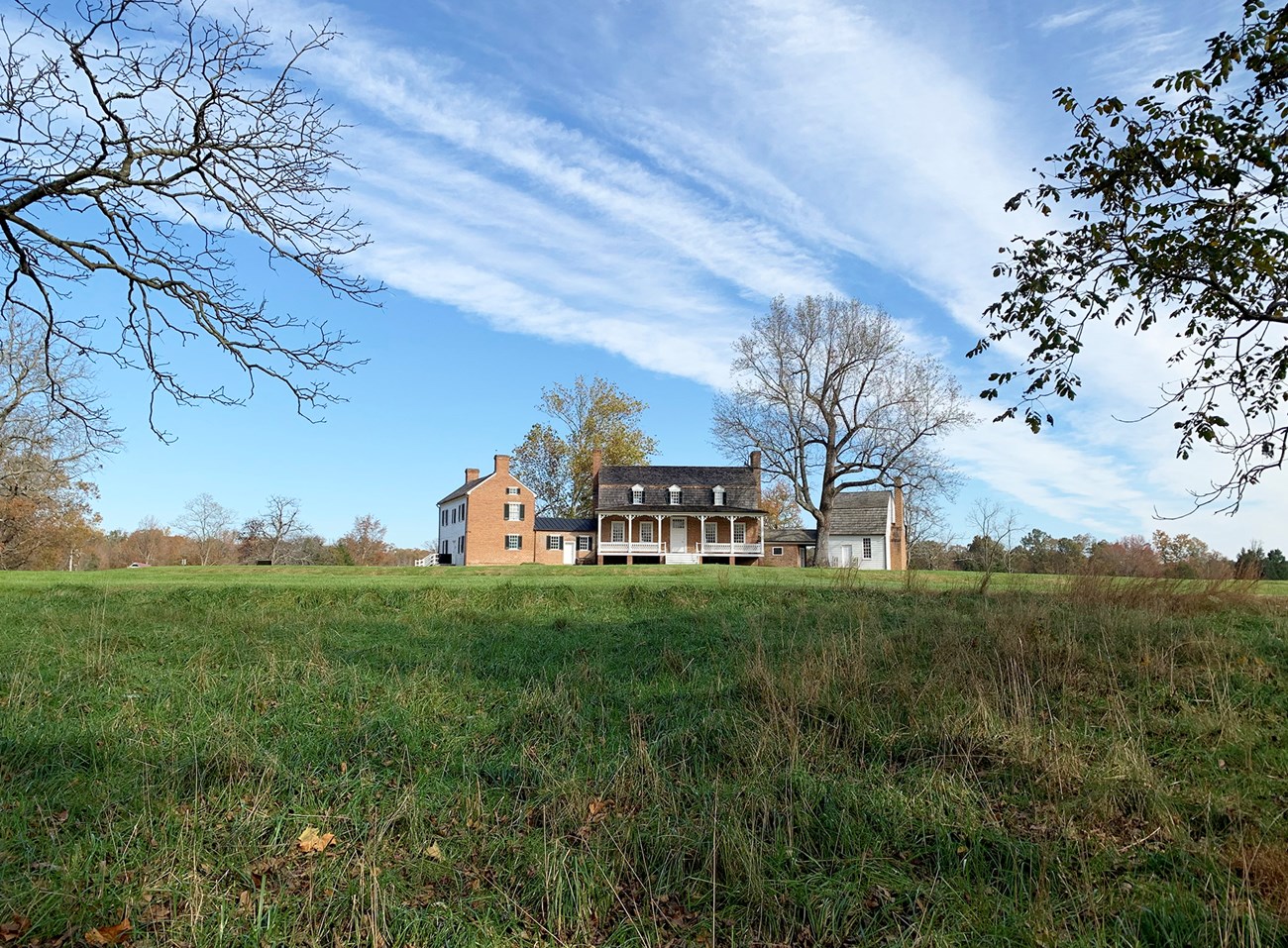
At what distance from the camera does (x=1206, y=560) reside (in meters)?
15.1

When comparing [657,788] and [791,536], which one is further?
[791,536]

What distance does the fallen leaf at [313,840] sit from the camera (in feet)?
16.2

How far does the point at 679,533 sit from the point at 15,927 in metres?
45.3

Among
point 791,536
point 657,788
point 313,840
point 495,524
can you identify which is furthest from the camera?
point 791,536

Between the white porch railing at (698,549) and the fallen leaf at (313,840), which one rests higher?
the white porch railing at (698,549)

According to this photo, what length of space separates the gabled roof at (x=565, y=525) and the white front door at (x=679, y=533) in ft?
16.6

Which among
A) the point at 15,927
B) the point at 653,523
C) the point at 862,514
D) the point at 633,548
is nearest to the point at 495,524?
the point at 633,548

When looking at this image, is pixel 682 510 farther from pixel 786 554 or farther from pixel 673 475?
pixel 786 554

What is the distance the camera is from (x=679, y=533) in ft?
161

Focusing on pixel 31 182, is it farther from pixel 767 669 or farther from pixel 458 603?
pixel 458 603

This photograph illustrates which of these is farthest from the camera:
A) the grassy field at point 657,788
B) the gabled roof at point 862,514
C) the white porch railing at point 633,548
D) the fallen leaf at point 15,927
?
the gabled roof at point 862,514

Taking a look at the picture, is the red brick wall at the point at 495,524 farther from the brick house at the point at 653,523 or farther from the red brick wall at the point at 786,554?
the red brick wall at the point at 786,554

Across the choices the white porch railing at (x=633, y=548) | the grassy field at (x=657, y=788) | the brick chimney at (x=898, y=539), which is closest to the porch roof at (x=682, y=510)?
the white porch railing at (x=633, y=548)

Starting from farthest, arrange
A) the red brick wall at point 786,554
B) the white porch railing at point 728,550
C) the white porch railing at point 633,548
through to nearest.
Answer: the red brick wall at point 786,554
the white porch railing at point 728,550
the white porch railing at point 633,548
